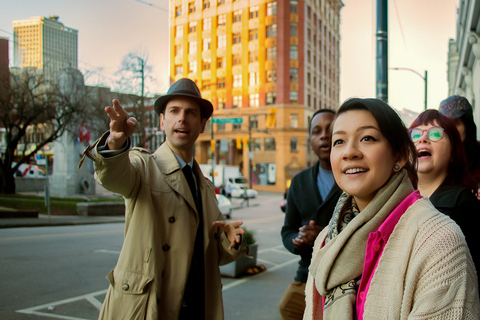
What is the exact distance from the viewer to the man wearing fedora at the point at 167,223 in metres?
2.28

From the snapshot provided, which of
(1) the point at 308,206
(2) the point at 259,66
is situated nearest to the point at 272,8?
(2) the point at 259,66

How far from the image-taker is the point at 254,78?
5162cm

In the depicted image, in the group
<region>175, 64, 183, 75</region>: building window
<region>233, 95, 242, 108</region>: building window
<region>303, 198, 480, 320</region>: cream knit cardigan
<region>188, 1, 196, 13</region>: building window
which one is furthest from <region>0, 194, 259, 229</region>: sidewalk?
<region>188, 1, 196, 13</region>: building window

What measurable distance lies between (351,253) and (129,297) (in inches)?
55.9

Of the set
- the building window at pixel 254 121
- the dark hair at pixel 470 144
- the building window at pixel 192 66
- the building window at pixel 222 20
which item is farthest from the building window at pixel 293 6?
the dark hair at pixel 470 144

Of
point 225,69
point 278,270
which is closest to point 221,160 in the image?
point 225,69

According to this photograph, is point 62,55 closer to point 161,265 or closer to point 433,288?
point 161,265

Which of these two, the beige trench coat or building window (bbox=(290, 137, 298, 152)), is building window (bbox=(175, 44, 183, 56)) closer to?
building window (bbox=(290, 137, 298, 152))

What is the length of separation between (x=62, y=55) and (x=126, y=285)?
24064 mm

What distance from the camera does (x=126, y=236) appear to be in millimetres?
2439

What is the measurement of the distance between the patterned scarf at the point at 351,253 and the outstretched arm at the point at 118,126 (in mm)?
1300

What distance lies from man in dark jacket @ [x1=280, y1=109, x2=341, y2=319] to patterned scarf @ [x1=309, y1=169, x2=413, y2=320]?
114 cm

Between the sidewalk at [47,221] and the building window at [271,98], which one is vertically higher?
the building window at [271,98]

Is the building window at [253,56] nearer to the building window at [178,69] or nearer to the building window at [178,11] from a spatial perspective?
the building window at [178,69]
